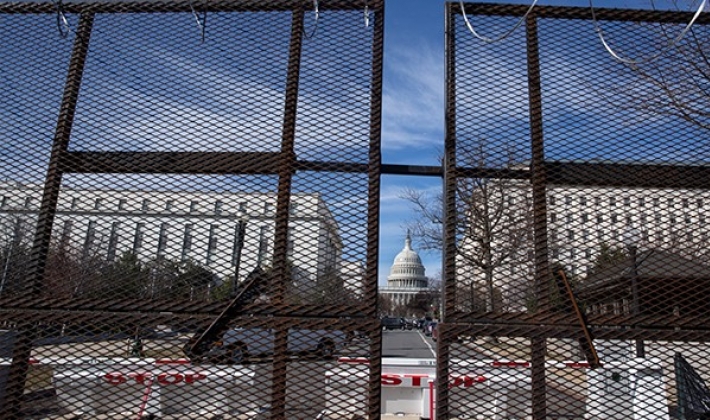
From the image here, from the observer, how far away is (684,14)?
9.01 ft

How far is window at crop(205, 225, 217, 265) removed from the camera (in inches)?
104

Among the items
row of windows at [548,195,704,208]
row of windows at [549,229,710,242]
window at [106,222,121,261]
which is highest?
row of windows at [548,195,704,208]

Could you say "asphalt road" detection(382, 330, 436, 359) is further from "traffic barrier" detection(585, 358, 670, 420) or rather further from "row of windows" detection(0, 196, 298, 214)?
"row of windows" detection(0, 196, 298, 214)

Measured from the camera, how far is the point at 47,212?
2609mm

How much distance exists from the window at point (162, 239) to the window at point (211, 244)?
23 centimetres

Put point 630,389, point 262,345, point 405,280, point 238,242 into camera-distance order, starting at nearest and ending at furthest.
→ 1. point 262,345
2. point 238,242
3. point 630,389
4. point 405,280

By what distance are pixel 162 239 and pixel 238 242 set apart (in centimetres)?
43

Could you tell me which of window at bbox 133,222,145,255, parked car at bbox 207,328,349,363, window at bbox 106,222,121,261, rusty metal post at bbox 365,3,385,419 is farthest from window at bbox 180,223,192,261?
rusty metal post at bbox 365,3,385,419

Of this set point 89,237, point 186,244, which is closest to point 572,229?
point 186,244

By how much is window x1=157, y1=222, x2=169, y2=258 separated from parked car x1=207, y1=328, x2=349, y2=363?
1.84ft

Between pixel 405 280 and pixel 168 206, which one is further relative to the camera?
pixel 405 280

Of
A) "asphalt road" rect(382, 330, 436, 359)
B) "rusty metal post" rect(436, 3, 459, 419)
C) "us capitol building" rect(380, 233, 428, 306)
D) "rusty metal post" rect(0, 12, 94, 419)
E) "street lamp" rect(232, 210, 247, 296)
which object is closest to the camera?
"rusty metal post" rect(436, 3, 459, 419)

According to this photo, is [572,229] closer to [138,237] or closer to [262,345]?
[262,345]

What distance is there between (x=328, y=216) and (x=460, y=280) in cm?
73
